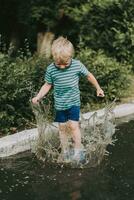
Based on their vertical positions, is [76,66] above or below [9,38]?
above

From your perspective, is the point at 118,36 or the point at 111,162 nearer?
the point at 111,162

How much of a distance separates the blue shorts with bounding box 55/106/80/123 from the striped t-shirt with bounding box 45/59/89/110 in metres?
0.06

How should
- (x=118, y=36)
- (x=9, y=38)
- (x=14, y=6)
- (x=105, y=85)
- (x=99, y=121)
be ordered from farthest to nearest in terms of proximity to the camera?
(x=9, y=38)
(x=14, y=6)
(x=118, y=36)
(x=105, y=85)
(x=99, y=121)

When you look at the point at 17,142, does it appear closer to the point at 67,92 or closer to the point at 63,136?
the point at 63,136

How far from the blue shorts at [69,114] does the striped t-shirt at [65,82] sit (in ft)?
0.19

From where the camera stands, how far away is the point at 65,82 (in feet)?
24.9

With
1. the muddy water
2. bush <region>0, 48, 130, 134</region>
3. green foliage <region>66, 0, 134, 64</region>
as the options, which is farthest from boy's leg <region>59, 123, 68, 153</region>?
green foliage <region>66, 0, 134, 64</region>

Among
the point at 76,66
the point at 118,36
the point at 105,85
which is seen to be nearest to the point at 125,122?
the point at 105,85

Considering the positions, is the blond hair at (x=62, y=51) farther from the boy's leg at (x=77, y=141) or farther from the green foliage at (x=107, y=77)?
the green foliage at (x=107, y=77)

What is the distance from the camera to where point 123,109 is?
1012 cm

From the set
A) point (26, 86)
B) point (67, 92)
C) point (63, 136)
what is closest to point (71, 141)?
point (63, 136)

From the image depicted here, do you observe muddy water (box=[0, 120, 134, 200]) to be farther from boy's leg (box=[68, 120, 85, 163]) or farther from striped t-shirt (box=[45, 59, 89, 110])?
striped t-shirt (box=[45, 59, 89, 110])

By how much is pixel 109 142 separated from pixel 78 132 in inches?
15.6

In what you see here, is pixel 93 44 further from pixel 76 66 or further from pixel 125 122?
pixel 76 66
